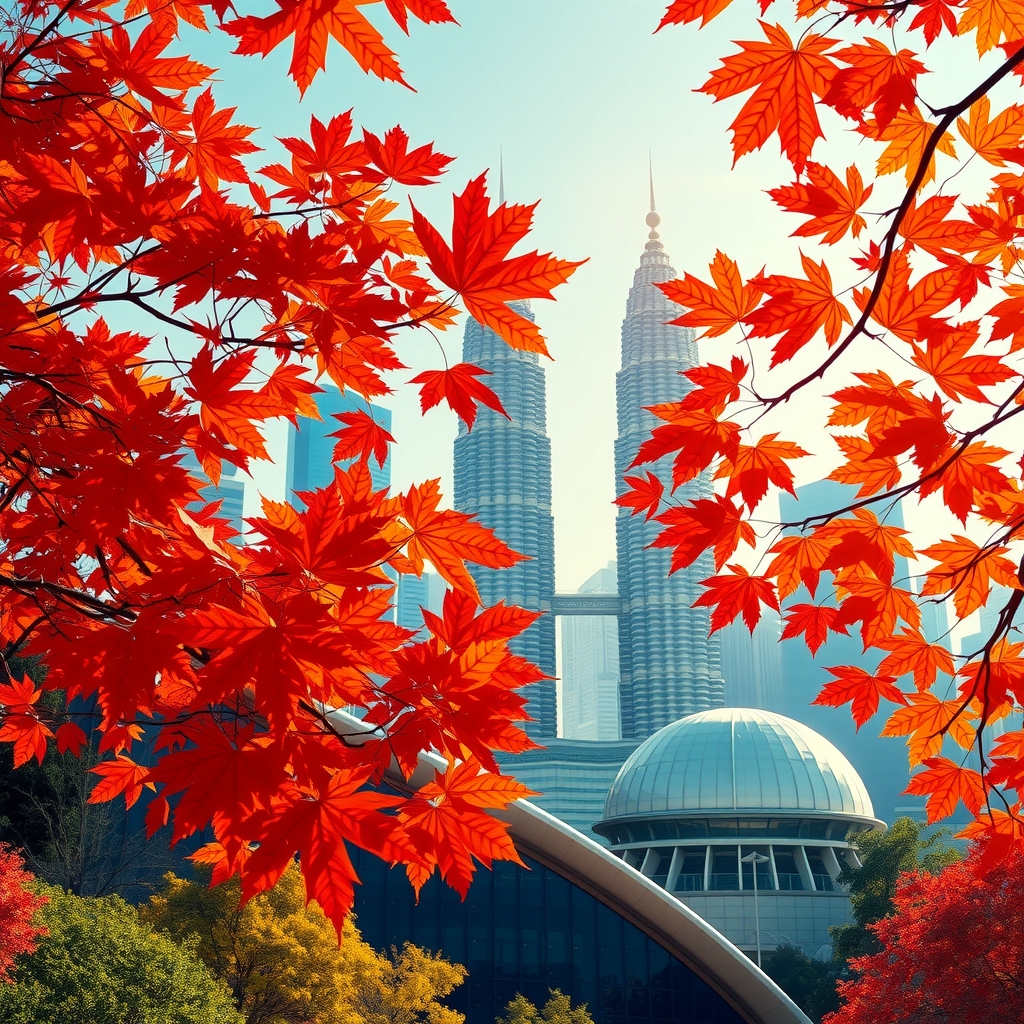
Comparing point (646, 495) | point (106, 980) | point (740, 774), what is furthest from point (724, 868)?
point (646, 495)

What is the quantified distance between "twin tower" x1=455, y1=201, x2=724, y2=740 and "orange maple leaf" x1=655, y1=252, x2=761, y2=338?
10619 cm

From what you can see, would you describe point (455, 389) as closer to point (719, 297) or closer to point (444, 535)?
point (444, 535)

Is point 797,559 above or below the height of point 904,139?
below

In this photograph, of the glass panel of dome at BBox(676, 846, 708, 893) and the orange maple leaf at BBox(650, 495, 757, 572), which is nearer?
the orange maple leaf at BBox(650, 495, 757, 572)

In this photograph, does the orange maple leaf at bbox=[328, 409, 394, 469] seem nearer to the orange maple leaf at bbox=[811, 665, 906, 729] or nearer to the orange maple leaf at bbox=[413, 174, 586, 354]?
the orange maple leaf at bbox=[413, 174, 586, 354]

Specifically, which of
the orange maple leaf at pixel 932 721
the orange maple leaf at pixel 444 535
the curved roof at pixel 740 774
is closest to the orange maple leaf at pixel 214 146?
the orange maple leaf at pixel 444 535

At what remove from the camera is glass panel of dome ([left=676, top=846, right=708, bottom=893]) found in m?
42.7

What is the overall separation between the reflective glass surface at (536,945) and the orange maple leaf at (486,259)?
19.8m

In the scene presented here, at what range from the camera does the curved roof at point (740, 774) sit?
4356 cm

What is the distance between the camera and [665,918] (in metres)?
20.0

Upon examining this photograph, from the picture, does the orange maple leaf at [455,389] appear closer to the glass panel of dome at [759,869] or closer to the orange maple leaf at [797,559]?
the orange maple leaf at [797,559]

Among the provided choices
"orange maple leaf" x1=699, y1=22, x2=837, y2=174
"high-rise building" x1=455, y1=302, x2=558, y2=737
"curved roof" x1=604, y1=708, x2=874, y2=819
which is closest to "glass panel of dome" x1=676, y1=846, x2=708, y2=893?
"curved roof" x1=604, y1=708, x2=874, y2=819

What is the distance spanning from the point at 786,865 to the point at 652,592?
6885 centimetres

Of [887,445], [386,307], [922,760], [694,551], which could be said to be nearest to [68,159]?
[386,307]
